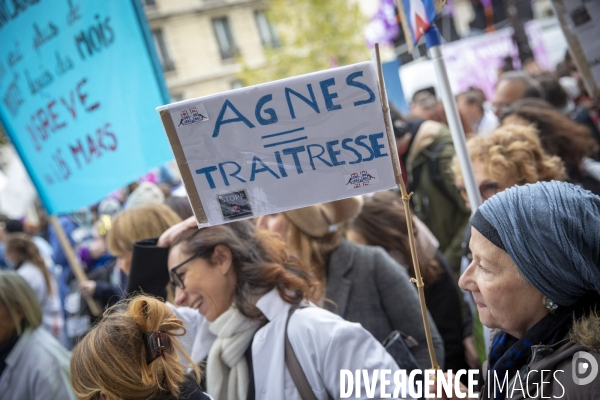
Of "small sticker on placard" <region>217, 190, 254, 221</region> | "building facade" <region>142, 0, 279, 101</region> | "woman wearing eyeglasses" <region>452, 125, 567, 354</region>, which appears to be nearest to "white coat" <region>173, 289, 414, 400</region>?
"small sticker on placard" <region>217, 190, 254, 221</region>

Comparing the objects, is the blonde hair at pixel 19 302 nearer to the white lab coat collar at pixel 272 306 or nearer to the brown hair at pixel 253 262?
the brown hair at pixel 253 262

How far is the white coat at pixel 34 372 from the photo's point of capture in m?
3.05

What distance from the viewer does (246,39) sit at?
3756cm

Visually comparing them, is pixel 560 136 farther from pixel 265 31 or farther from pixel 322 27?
pixel 265 31

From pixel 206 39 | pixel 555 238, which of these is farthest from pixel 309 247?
pixel 206 39

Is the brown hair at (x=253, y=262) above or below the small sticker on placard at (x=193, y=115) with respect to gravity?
below

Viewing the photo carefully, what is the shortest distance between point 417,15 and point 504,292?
4.12 feet

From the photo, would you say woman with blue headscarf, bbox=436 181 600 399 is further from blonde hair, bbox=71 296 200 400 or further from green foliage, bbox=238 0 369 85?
green foliage, bbox=238 0 369 85

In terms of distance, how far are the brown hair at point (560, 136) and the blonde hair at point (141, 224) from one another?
2.18m

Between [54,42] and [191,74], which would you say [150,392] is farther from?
[191,74]

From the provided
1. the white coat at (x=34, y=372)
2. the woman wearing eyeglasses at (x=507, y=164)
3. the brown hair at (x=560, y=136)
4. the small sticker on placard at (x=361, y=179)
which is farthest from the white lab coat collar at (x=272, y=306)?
the brown hair at (x=560, y=136)

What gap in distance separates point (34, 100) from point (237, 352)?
2.56 meters

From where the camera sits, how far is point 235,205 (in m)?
1.83

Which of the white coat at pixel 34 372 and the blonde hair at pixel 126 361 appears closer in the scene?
the blonde hair at pixel 126 361
